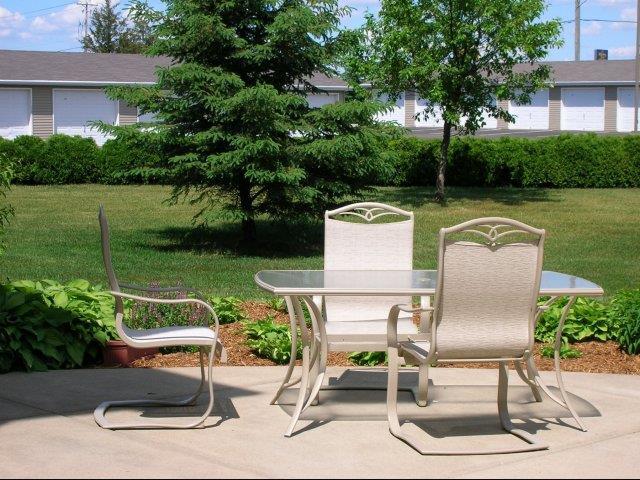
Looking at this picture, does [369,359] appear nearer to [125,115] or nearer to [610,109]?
[125,115]

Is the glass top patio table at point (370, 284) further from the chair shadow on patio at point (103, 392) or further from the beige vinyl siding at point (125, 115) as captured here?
the beige vinyl siding at point (125, 115)

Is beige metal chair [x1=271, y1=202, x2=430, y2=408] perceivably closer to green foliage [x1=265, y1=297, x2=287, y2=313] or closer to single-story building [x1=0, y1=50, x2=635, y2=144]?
green foliage [x1=265, y1=297, x2=287, y2=313]

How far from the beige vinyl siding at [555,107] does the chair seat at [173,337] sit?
46.3 m

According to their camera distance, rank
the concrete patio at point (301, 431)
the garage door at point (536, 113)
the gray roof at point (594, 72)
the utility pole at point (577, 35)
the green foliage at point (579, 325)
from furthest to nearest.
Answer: the utility pole at point (577, 35) → the garage door at point (536, 113) → the gray roof at point (594, 72) → the green foliage at point (579, 325) → the concrete patio at point (301, 431)

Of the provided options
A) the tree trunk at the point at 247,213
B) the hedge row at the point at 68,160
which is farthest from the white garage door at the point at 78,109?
the tree trunk at the point at 247,213

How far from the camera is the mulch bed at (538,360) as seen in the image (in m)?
7.55

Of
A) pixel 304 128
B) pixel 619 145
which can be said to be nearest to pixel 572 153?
pixel 619 145

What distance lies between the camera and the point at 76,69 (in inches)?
1409

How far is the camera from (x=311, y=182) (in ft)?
51.1

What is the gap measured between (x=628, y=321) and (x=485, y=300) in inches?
124

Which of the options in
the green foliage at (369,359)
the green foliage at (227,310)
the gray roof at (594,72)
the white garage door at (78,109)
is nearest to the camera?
the green foliage at (369,359)

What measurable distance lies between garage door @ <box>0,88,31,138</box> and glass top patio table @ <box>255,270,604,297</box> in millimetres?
30845

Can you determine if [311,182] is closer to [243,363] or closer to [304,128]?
[304,128]

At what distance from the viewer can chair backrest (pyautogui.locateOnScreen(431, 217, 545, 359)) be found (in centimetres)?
517
